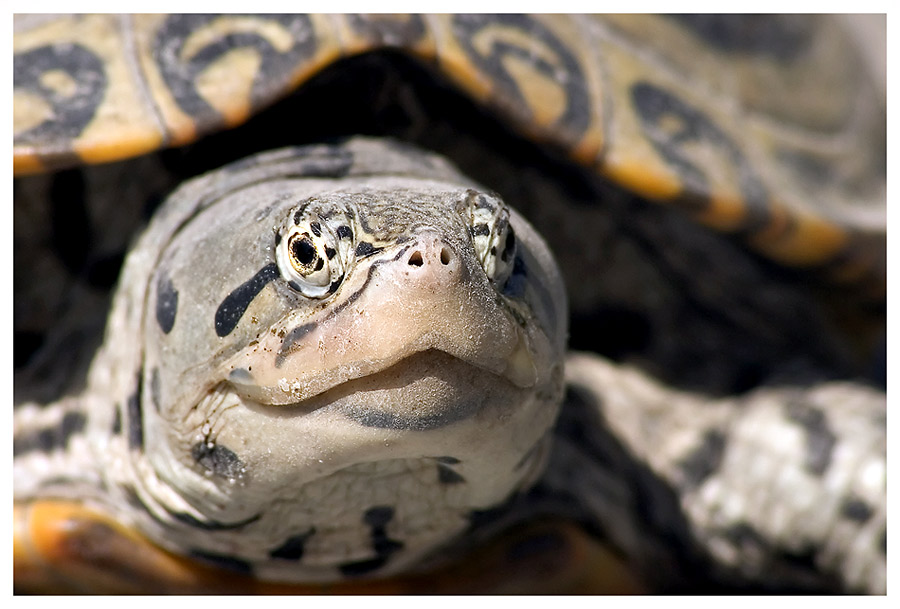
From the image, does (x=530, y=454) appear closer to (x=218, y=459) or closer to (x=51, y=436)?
(x=218, y=459)

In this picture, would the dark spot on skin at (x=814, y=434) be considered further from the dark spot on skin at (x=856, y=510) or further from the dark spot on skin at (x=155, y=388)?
→ the dark spot on skin at (x=155, y=388)

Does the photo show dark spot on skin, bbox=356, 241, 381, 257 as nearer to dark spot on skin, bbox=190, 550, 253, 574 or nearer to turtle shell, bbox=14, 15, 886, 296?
turtle shell, bbox=14, 15, 886, 296

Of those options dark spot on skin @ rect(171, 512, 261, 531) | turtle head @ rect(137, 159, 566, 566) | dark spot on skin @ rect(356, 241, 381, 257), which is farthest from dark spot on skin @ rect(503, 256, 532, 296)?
dark spot on skin @ rect(171, 512, 261, 531)

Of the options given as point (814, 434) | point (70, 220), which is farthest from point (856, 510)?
point (70, 220)

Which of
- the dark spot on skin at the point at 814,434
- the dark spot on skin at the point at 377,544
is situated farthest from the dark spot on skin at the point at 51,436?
the dark spot on skin at the point at 814,434

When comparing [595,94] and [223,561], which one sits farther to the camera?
[595,94]

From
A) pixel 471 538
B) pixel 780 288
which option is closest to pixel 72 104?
pixel 471 538
